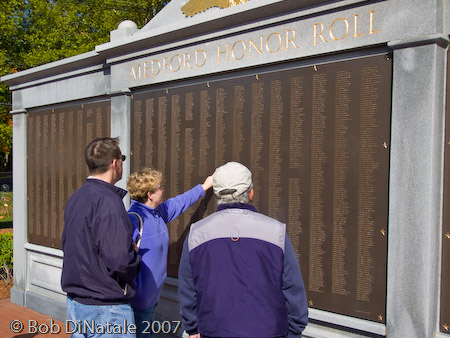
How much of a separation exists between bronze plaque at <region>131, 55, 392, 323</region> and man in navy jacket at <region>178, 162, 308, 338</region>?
3.97ft

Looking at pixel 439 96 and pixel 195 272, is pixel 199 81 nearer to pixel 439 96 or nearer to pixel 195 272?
pixel 439 96

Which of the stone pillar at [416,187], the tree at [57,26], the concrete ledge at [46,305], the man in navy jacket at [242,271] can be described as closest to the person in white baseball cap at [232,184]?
the man in navy jacket at [242,271]

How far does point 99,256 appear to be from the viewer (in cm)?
305

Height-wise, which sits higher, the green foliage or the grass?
the green foliage

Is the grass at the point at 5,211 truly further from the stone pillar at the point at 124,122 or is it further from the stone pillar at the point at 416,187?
the stone pillar at the point at 416,187

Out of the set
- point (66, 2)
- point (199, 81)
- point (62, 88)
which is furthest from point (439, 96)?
Result: point (66, 2)

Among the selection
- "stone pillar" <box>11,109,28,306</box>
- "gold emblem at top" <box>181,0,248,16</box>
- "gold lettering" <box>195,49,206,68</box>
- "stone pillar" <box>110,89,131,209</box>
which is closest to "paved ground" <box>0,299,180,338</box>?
"stone pillar" <box>11,109,28,306</box>

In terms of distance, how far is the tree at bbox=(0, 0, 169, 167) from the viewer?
17.6 metres

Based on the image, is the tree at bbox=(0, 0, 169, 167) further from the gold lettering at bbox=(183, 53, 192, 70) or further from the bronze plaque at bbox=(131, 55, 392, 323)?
the bronze plaque at bbox=(131, 55, 392, 323)

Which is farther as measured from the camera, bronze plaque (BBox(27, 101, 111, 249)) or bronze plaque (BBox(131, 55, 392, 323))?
bronze plaque (BBox(27, 101, 111, 249))

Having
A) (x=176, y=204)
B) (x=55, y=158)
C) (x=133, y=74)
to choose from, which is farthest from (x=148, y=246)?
(x=55, y=158)

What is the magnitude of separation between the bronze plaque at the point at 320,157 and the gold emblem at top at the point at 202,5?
80 centimetres

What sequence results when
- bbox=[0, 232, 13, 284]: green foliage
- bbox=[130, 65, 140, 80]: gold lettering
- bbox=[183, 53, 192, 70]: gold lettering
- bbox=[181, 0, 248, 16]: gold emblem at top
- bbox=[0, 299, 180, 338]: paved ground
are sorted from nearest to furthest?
bbox=[181, 0, 248, 16]: gold emblem at top
bbox=[183, 53, 192, 70]: gold lettering
bbox=[130, 65, 140, 80]: gold lettering
bbox=[0, 299, 180, 338]: paved ground
bbox=[0, 232, 13, 284]: green foliage

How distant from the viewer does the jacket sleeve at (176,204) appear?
4242 mm
